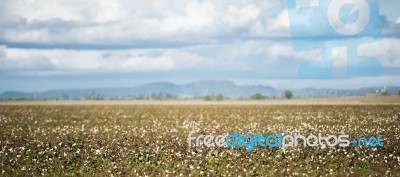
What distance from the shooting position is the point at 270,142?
22.3 meters

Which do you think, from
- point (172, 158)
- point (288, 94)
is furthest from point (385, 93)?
point (172, 158)

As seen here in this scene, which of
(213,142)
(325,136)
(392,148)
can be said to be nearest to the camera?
(392,148)

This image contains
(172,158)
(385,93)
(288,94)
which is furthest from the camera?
→ (288,94)

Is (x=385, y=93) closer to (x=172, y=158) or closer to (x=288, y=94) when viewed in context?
(x=288, y=94)

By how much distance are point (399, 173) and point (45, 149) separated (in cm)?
1439

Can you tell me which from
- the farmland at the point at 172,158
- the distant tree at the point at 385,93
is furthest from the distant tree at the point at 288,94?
the farmland at the point at 172,158

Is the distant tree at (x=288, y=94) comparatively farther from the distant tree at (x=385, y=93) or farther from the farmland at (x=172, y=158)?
the farmland at (x=172, y=158)

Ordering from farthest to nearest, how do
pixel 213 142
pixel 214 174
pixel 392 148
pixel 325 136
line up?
pixel 325 136 < pixel 213 142 < pixel 392 148 < pixel 214 174

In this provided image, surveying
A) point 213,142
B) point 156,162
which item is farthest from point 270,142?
point 156,162

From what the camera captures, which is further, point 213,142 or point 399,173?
point 213,142

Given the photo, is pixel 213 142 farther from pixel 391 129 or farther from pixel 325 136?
pixel 391 129

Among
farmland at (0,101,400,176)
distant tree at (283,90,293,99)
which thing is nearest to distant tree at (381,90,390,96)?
distant tree at (283,90,293,99)

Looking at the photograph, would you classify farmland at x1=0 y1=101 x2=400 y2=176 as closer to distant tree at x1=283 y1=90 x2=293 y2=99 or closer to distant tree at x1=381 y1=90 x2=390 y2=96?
distant tree at x1=381 y1=90 x2=390 y2=96

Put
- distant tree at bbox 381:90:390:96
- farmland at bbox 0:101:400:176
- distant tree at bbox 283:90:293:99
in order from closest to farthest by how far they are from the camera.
A: farmland at bbox 0:101:400:176 → distant tree at bbox 381:90:390:96 → distant tree at bbox 283:90:293:99
